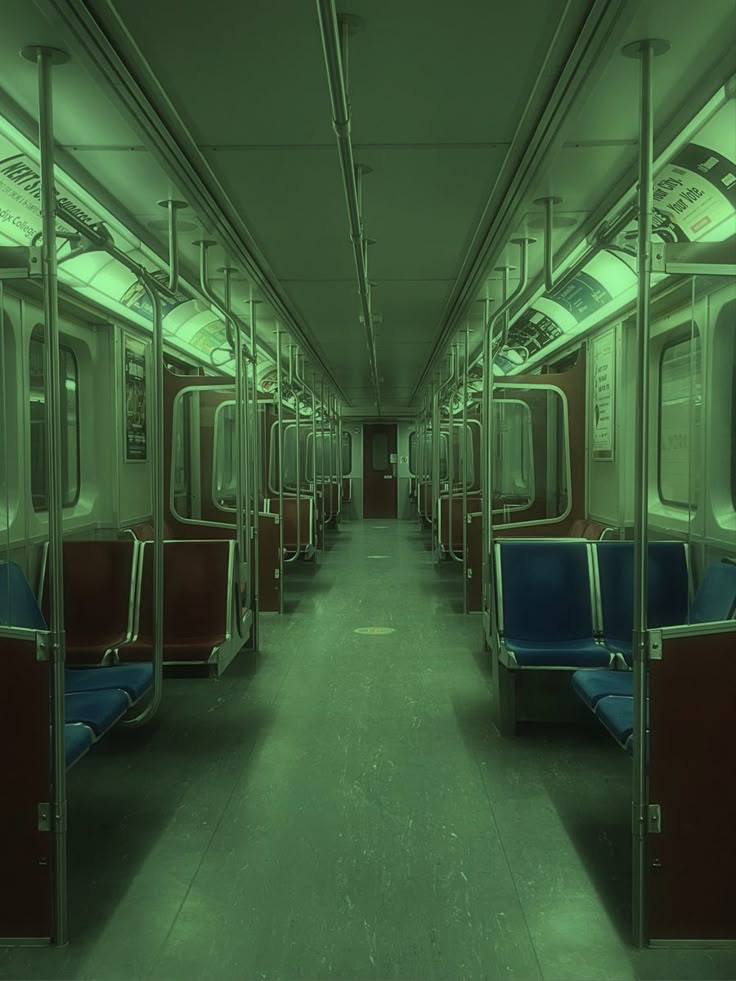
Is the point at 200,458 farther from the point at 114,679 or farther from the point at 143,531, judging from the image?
the point at 114,679

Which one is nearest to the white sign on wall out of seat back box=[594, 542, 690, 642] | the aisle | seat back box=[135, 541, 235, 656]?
seat back box=[594, 542, 690, 642]

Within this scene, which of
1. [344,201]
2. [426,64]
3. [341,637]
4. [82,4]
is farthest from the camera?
[341,637]

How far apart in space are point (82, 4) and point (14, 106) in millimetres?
857

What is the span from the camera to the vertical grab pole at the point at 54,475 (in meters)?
2.37

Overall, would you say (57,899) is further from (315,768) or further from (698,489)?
(698,489)

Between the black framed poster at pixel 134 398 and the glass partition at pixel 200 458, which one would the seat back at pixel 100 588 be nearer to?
the black framed poster at pixel 134 398

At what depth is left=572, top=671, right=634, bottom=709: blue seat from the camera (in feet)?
12.0

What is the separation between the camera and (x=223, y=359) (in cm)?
949

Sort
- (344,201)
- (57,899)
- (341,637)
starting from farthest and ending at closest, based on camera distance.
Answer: (341,637) → (344,201) → (57,899)

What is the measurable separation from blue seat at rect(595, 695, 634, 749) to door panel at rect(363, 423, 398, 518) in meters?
18.8

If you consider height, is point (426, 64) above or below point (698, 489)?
above

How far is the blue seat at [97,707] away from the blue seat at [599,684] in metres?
1.94

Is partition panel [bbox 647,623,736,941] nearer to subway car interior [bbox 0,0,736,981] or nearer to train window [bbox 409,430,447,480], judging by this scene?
subway car interior [bbox 0,0,736,981]

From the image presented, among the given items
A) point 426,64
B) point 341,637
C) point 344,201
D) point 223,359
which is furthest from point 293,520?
point 426,64
